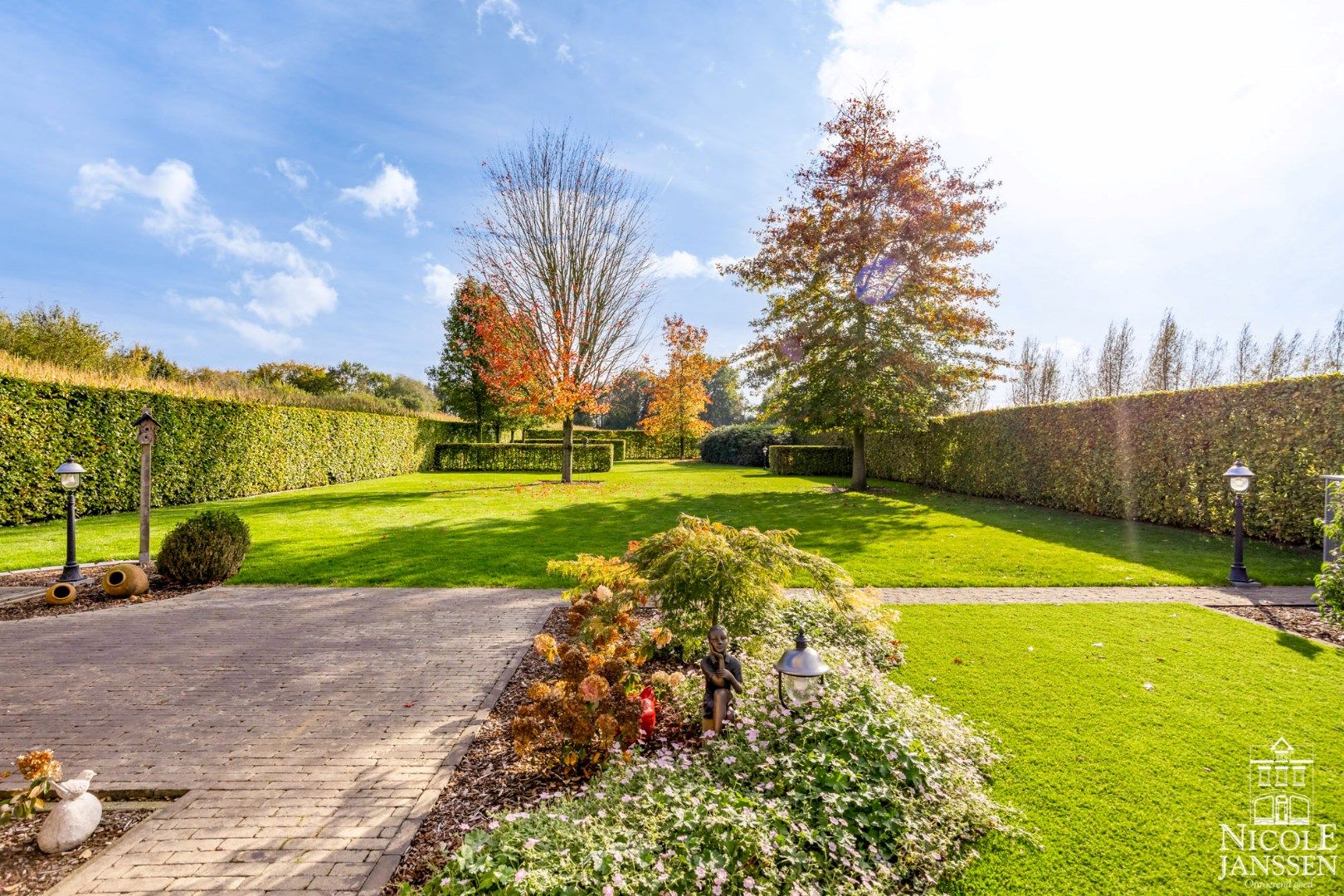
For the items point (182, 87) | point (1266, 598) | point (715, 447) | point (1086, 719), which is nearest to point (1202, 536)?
point (1266, 598)

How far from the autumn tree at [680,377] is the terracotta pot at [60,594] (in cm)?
3203

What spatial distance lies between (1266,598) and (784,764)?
A: 289 inches

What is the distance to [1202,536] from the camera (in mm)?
10117

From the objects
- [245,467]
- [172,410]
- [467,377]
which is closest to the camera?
[172,410]

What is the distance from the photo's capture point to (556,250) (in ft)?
63.1

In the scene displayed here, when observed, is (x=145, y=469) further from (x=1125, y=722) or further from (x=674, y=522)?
(x=1125, y=722)

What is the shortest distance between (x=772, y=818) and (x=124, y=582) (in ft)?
26.7

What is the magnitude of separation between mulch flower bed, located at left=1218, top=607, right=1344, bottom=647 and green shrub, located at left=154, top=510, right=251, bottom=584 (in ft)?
39.4

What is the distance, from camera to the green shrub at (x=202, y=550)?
6941mm

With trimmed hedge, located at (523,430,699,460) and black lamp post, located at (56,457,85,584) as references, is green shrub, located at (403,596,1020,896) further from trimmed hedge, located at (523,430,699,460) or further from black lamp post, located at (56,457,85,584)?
trimmed hedge, located at (523,430,699,460)

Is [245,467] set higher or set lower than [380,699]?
higher

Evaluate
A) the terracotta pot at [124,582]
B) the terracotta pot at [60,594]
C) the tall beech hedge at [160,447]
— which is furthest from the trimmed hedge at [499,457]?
the terracotta pot at [60,594]

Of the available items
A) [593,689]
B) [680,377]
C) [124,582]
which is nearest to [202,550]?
[124,582]

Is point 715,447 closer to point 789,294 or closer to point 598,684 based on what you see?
point 789,294
